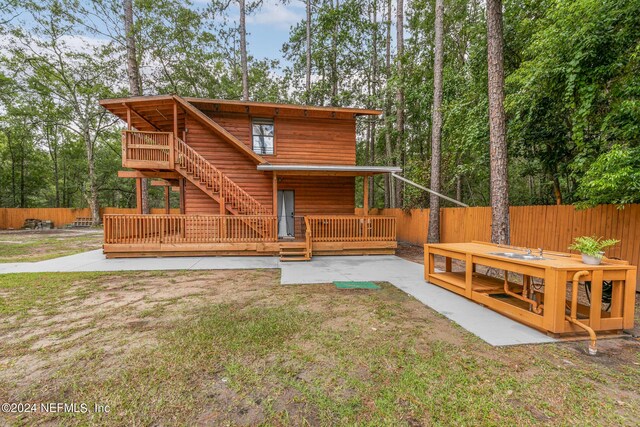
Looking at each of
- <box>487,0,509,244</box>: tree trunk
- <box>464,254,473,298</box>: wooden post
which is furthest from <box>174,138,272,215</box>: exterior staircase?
<box>487,0,509,244</box>: tree trunk

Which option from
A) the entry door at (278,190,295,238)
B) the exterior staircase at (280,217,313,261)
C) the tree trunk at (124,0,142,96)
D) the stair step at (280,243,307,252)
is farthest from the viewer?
the tree trunk at (124,0,142,96)

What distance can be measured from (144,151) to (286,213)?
19.3ft

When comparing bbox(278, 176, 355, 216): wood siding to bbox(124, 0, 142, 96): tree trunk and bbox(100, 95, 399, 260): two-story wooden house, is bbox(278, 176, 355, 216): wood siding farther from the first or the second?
bbox(124, 0, 142, 96): tree trunk

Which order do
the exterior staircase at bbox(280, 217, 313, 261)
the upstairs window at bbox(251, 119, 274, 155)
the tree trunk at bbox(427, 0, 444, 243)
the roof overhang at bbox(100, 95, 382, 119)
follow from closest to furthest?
the exterior staircase at bbox(280, 217, 313, 261) < the roof overhang at bbox(100, 95, 382, 119) < the tree trunk at bbox(427, 0, 444, 243) < the upstairs window at bbox(251, 119, 274, 155)

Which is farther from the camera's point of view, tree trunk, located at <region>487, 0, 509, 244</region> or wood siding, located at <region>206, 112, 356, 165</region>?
wood siding, located at <region>206, 112, 356, 165</region>

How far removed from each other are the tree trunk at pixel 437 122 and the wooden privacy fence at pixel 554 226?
57cm

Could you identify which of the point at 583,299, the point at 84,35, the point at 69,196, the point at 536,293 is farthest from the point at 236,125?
the point at 69,196

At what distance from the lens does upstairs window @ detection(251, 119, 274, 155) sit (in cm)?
1175

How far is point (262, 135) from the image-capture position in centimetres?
1182

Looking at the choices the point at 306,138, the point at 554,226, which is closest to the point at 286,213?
the point at 306,138

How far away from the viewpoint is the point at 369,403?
2.23 metres

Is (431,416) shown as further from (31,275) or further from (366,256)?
(31,275)

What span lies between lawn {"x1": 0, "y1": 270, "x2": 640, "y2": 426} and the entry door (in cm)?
744

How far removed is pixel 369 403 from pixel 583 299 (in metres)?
5.28
